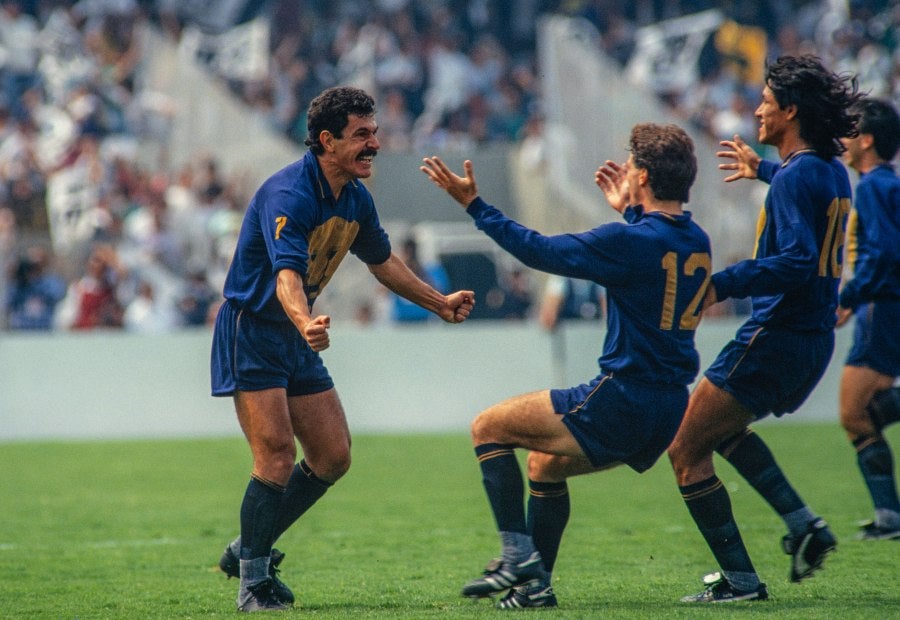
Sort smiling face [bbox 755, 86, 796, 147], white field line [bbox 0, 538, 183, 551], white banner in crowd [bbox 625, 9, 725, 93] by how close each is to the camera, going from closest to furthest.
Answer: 1. smiling face [bbox 755, 86, 796, 147]
2. white field line [bbox 0, 538, 183, 551]
3. white banner in crowd [bbox 625, 9, 725, 93]

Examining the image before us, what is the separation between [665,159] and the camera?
5.62 metres

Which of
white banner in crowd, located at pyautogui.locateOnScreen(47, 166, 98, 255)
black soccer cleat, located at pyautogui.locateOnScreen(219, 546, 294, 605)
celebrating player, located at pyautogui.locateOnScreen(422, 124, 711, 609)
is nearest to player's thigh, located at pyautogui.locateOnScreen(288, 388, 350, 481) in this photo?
black soccer cleat, located at pyautogui.locateOnScreen(219, 546, 294, 605)

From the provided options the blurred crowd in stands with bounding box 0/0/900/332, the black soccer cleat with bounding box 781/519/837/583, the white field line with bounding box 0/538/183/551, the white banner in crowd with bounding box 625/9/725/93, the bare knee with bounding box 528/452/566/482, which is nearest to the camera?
the bare knee with bounding box 528/452/566/482

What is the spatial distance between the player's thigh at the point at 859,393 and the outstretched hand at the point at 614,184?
2551mm

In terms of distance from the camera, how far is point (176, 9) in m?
23.5

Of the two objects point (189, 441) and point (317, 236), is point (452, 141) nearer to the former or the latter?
point (189, 441)

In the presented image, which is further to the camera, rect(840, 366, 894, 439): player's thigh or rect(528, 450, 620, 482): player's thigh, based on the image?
rect(840, 366, 894, 439): player's thigh

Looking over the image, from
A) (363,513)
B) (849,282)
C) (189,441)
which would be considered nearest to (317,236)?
(849,282)

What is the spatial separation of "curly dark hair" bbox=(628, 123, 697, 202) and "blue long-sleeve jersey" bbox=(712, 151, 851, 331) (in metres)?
0.42

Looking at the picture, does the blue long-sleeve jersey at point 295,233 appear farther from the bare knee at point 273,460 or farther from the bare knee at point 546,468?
the bare knee at point 546,468

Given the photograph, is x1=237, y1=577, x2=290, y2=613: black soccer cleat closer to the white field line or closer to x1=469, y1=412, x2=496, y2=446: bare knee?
x1=469, y1=412, x2=496, y2=446: bare knee

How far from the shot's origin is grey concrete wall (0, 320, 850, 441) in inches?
598

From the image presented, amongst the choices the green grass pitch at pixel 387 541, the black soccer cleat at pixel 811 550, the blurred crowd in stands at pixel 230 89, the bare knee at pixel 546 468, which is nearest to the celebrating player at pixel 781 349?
the black soccer cleat at pixel 811 550

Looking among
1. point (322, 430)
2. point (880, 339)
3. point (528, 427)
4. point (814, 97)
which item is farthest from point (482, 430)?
point (880, 339)
